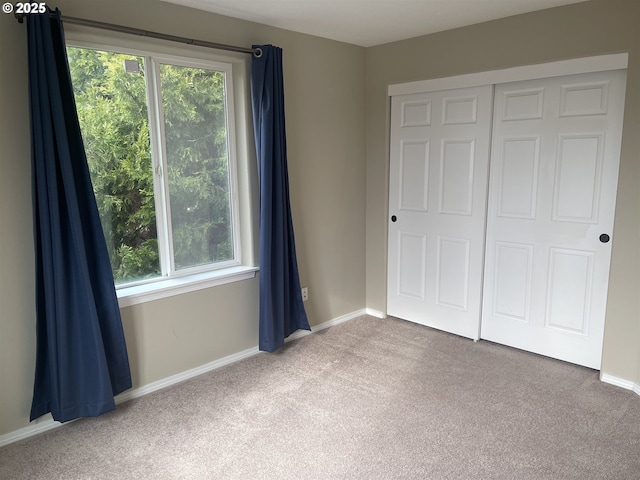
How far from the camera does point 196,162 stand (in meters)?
2.94

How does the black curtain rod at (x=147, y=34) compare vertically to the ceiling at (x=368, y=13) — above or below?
below

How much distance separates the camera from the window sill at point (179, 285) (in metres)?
2.65

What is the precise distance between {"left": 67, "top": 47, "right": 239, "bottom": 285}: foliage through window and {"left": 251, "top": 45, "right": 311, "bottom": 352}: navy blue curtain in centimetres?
23

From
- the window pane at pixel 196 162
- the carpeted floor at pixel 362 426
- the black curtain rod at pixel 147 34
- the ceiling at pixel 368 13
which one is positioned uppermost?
the ceiling at pixel 368 13

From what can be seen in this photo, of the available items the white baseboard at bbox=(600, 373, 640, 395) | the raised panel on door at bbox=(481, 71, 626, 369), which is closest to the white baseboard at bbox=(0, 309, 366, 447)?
the raised panel on door at bbox=(481, 71, 626, 369)

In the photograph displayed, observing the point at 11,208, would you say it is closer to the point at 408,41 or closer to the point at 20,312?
the point at 20,312

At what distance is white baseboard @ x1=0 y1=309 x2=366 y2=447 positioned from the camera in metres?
2.35

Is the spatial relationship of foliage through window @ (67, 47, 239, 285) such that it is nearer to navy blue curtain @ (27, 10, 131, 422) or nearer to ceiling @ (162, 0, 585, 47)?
navy blue curtain @ (27, 10, 131, 422)

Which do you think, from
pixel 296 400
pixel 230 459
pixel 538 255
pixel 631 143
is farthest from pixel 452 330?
pixel 230 459

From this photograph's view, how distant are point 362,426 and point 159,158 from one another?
6.23 feet

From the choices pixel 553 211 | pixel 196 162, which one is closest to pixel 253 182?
pixel 196 162

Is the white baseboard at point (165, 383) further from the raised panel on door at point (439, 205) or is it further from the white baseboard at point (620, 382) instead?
the white baseboard at point (620, 382)

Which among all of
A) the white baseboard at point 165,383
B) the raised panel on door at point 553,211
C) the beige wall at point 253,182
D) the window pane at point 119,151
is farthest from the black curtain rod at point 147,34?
the white baseboard at point 165,383

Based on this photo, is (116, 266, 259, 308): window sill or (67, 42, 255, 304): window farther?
(116, 266, 259, 308): window sill
